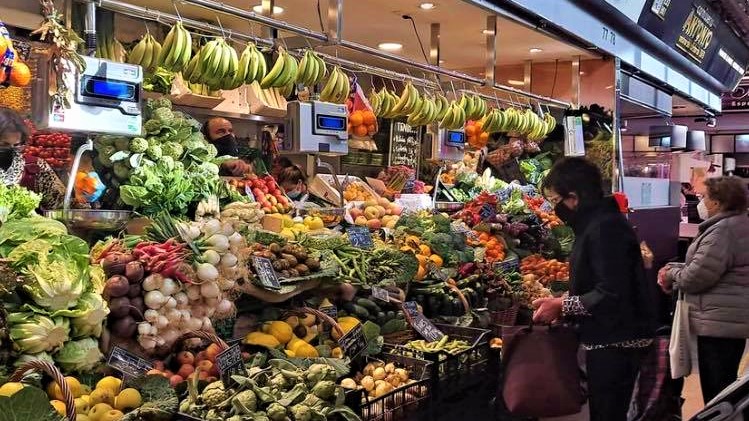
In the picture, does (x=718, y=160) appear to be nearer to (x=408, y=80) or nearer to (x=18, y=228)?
(x=408, y=80)

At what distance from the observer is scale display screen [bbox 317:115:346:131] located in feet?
14.4

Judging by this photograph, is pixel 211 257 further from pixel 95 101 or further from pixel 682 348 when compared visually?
pixel 682 348

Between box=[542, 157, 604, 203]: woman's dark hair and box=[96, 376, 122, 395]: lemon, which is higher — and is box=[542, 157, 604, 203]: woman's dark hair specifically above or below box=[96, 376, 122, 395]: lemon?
above

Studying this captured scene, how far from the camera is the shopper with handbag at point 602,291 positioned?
2.98 meters

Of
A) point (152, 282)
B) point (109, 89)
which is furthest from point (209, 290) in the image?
point (109, 89)

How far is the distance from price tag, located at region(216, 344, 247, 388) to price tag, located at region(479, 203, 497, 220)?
A: 336 centimetres

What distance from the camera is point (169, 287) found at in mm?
2812

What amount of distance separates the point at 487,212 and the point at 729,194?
72.2 inches

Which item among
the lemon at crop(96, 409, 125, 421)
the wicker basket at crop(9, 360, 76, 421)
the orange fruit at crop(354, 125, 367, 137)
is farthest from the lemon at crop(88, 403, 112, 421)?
the orange fruit at crop(354, 125, 367, 137)

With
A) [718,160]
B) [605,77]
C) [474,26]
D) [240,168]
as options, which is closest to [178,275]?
[240,168]

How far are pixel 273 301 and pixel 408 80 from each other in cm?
260

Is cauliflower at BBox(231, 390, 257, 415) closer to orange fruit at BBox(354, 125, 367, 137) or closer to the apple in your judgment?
the apple

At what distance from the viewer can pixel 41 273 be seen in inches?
99.0

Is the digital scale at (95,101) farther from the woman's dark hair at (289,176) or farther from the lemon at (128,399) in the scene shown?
the woman's dark hair at (289,176)
